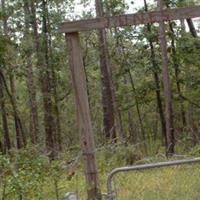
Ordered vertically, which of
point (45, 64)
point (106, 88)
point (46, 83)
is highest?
point (45, 64)

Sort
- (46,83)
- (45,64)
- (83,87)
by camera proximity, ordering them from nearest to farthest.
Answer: (83,87) → (45,64) → (46,83)

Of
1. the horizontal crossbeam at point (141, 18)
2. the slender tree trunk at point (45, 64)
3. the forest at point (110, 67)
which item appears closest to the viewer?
the horizontal crossbeam at point (141, 18)

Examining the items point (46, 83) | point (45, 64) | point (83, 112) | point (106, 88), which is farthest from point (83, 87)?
point (46, 83)

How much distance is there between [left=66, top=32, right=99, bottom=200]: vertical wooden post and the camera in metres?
6.33

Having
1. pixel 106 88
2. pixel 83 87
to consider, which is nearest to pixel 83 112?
pixel 83 87

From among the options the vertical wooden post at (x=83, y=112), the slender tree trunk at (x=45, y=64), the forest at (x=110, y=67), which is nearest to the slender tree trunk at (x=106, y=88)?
the forest at (x=110, y=67)

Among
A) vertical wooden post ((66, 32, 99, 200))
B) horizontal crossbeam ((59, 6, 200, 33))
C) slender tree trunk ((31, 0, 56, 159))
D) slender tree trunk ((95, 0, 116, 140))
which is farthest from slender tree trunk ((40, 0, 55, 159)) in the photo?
horizontal crossbeam ((59, 6, 200, 33))

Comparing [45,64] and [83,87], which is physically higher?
[45,64]

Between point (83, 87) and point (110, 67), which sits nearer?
point (83, 87)

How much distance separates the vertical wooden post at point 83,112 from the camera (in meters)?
6.33

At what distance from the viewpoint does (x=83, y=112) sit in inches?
250

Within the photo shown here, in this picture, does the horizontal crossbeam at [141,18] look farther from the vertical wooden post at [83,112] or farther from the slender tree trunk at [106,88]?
the slender tree trunk at [106,88]

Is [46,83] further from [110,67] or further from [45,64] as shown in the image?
[110,67]

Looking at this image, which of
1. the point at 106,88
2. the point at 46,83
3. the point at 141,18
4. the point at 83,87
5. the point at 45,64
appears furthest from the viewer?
the point at 46,83
